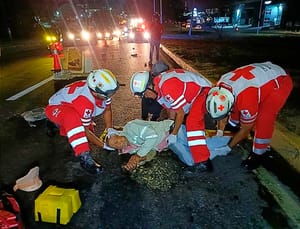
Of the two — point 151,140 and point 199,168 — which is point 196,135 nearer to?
point 199,168

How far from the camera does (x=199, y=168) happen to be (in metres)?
3.88

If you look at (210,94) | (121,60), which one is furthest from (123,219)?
(121,60)

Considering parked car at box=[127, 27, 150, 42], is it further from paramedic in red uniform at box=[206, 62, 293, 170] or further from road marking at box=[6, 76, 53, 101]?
paramedic in red uniform at box=[206, 62, 293, 170]

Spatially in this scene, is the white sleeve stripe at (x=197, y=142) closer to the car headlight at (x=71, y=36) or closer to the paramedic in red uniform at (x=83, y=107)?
the paramedic in red uniform at (x=83, y=107)

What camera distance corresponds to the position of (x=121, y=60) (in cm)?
1405

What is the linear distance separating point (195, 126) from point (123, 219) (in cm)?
138

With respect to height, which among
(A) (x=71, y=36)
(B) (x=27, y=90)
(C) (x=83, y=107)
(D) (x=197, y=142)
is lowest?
(A) (x=71, y=36)

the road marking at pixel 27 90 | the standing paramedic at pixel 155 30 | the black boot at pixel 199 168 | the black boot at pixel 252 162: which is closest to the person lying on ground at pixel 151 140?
the black boot at pixel 199 168

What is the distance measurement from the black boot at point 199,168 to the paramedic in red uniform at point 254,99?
19.5 inches

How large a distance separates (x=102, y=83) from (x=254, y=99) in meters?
1.76

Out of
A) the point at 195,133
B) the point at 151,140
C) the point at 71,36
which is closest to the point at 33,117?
the point at 151,140

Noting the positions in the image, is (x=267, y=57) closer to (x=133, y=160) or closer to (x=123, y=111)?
(x=123, y=111)

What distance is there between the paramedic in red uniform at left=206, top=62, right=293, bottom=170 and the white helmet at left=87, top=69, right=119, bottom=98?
3.79 ft

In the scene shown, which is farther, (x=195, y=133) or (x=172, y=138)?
(x=172, y=138)
